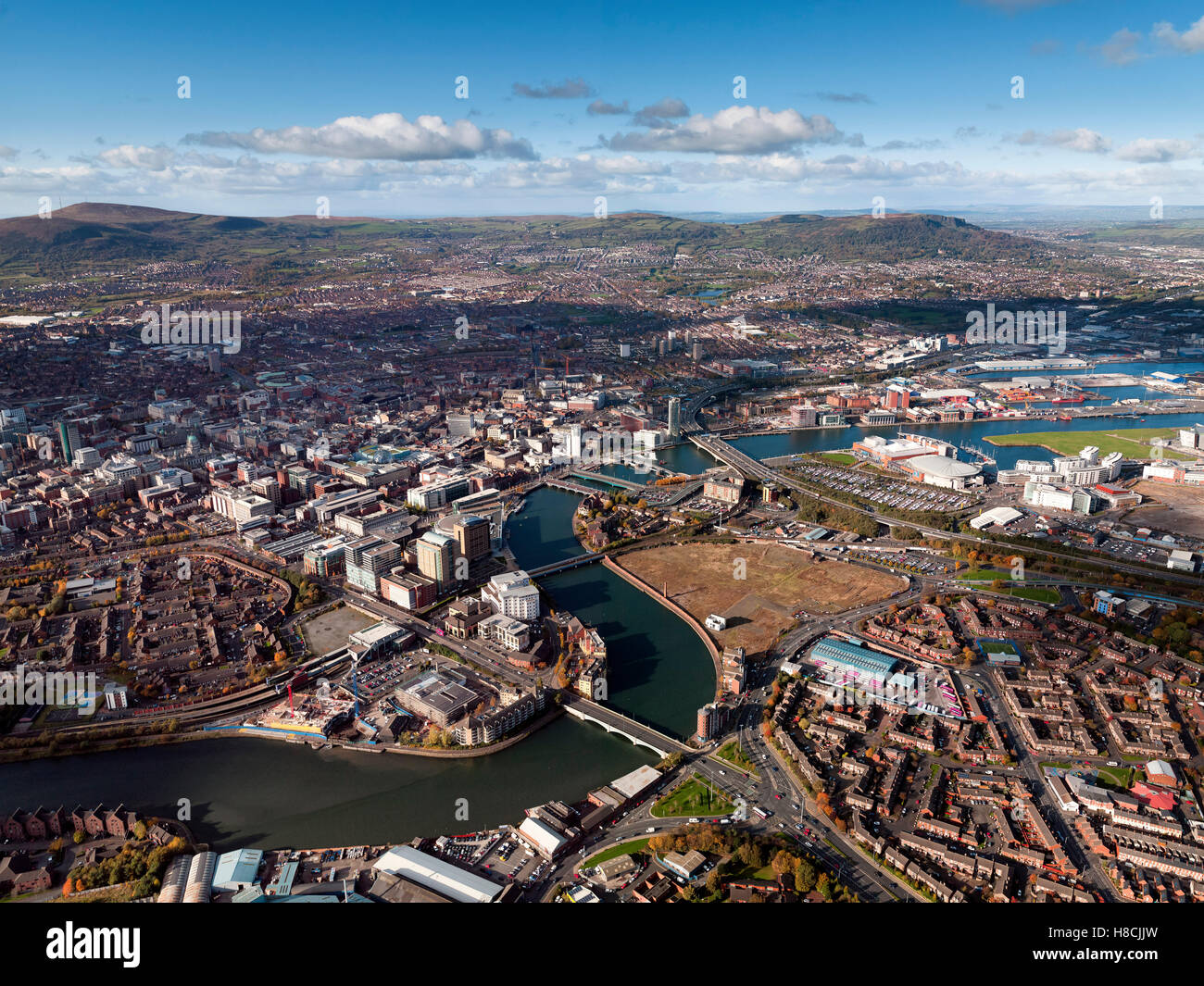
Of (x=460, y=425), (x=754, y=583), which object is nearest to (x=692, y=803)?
(x=754, y=583)

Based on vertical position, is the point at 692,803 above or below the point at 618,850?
above

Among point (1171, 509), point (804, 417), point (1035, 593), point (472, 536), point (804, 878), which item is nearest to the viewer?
point (804, 878)

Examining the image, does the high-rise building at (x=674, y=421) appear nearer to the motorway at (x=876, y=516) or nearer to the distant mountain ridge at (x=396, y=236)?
the motorway at (x=876, y=516)

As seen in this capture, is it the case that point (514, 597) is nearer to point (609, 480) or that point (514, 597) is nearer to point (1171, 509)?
point (609, 480)

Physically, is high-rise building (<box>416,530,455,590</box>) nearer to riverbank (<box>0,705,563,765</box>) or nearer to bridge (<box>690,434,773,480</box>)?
riverbank (<box>0,705,563,765</box>)

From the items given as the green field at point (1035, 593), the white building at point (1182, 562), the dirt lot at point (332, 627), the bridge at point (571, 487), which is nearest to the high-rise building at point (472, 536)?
the dirt lot at point (332, 627)

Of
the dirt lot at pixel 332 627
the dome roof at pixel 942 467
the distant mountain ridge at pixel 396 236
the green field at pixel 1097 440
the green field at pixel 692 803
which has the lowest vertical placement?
the green field at pixel 692 803
